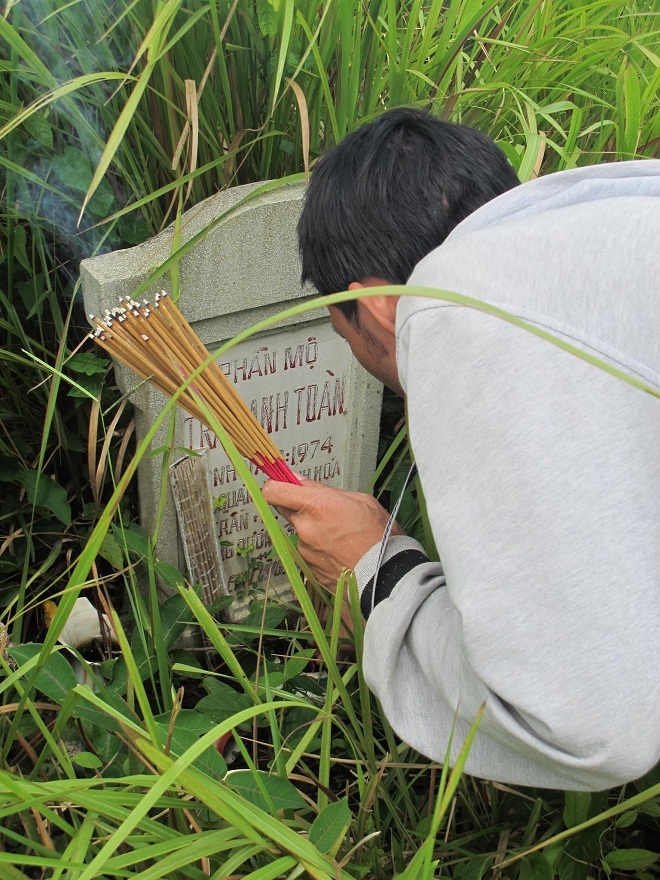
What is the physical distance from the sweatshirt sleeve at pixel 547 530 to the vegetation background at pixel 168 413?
0.33 m

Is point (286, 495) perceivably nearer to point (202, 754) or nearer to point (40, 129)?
point (202, 754)

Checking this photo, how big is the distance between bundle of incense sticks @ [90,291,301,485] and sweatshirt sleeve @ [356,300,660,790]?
67 centimetres

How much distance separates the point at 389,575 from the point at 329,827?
13.9 inches

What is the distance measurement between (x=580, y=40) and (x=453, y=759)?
5.93 feet

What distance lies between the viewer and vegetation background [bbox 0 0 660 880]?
133 centimetres

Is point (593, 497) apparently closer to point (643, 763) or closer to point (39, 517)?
point (643, 763)

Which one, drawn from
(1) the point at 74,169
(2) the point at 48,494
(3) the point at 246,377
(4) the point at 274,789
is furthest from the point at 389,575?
(1) the point at 74,169

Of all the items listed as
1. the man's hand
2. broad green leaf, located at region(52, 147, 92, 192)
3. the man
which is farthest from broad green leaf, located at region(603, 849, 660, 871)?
broad green leaf, located at region(52, 147, 92, 192)

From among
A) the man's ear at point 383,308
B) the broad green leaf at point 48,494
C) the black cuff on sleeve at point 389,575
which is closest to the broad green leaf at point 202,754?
the black cuff on sleeve at point 389,575

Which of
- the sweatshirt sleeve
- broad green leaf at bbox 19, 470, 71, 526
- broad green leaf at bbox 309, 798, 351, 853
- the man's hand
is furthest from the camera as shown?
broad green leaf at bbox 19, 470, 71, 526

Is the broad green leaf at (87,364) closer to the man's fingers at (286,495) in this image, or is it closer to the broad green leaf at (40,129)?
the broad green leaf at (40,129)

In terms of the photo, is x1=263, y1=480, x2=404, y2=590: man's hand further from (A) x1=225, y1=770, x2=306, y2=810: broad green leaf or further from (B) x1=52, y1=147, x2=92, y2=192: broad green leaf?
(B) x1=52, y1=147, x2=92, y2=192: broad green leaf

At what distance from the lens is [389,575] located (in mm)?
1280

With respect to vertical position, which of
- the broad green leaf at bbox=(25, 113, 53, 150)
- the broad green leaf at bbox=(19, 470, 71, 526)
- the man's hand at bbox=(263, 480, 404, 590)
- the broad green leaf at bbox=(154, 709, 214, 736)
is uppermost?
the broad green leaf at bbox=(25, 113, 53, 150)
